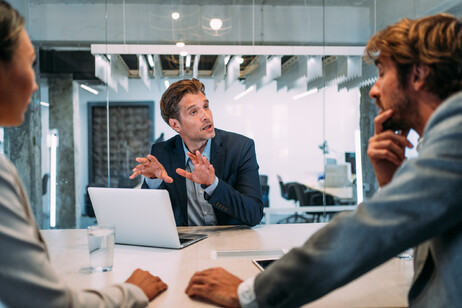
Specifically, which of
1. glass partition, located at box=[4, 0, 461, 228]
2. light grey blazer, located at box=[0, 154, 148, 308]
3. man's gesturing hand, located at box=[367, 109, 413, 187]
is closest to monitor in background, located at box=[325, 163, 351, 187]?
glass partition, located at box=[4, 0, 461, 228]

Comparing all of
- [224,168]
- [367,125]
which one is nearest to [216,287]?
[224,168]

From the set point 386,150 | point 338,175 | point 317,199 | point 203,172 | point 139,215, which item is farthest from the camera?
point 317,199

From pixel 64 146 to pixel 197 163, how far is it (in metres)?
3.32

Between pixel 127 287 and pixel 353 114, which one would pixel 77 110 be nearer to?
pixel 353 114

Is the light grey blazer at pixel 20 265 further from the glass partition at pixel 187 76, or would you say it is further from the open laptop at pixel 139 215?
the glass partition at pixel 187 76

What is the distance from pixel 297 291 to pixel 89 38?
4.63 meters

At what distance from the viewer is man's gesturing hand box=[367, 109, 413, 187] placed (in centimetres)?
141

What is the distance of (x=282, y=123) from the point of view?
5.01 meters

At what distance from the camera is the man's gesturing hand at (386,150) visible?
141 cm

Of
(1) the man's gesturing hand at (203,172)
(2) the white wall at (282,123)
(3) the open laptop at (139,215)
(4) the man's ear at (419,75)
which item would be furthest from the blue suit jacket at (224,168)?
(2) the white wall at (282,123)

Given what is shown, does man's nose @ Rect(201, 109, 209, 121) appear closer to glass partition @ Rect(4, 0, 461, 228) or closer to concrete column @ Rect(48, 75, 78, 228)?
glass partition @ Rect(4, 0, 461, 228)

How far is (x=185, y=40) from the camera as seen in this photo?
480 centimetres

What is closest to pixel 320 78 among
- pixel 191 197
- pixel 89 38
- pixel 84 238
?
pixel 89 38

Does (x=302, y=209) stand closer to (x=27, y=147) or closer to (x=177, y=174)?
(x=177, y=174)
